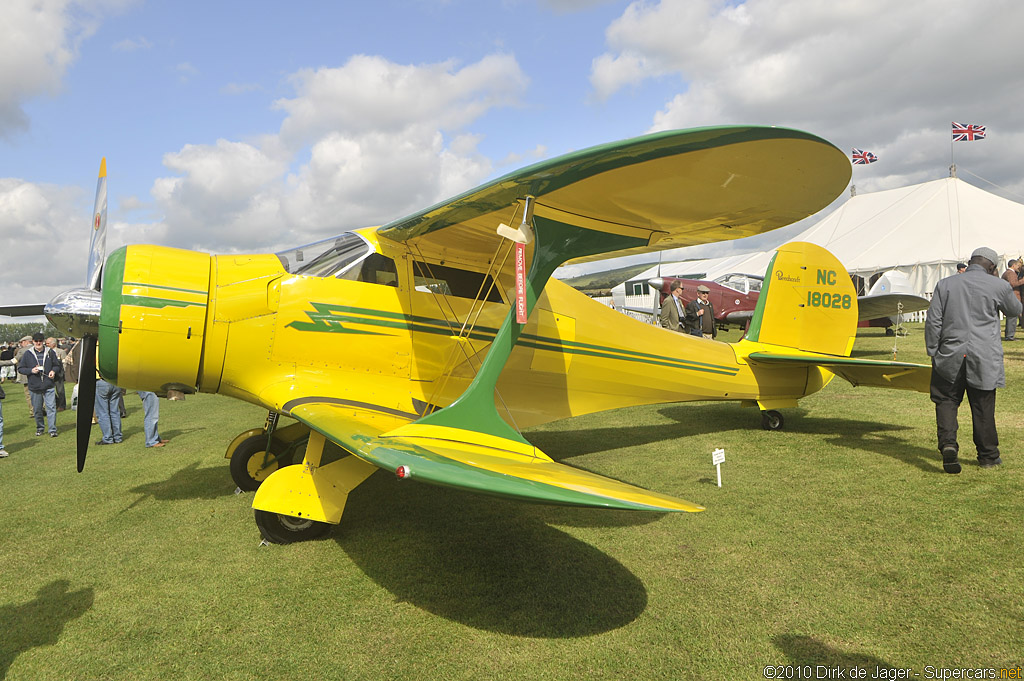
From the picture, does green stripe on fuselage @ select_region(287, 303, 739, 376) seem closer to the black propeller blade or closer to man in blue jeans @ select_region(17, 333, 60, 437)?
the black propeller blade

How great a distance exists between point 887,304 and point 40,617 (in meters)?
16.8

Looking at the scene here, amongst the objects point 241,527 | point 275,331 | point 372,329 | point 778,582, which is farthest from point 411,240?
point 778,582

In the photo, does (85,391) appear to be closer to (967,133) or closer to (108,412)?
(108,412)

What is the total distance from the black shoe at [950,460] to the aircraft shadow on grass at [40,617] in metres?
6.37

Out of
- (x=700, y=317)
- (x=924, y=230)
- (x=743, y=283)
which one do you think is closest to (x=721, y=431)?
(x=700, y=317)

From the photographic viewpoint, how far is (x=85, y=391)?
4340 mm

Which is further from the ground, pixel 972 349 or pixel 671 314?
pixel 671 314

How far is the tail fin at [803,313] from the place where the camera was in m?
6.89

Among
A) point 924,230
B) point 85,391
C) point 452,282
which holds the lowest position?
point 85,391

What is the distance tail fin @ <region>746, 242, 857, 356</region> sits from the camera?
689 cm

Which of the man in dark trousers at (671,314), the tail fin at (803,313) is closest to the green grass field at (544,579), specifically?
the tail fin at (803,313)

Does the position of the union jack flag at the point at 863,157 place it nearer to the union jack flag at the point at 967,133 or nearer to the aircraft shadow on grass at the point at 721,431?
the union jack flag at the point at 967,133

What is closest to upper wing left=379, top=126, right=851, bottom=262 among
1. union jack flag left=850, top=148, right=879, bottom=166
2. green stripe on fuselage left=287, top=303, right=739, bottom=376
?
green stripe on fuselage left=287, top=303, right=739, bottom=376

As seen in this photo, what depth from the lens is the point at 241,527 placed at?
4371 millimetres
